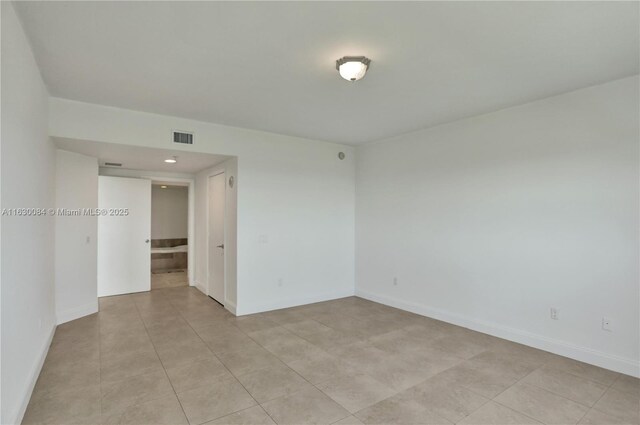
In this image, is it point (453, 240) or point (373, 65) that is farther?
point (453, 240)

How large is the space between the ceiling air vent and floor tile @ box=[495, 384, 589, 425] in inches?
162

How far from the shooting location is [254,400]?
2512 mm

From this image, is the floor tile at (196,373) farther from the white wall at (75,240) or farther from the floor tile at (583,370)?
the floor tile at (583,370)

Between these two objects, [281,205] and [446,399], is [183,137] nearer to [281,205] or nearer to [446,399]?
[281,205]

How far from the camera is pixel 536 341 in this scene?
349cm

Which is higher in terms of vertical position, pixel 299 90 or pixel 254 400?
pixel 299 90

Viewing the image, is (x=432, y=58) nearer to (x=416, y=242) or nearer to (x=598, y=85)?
(x=598, y=85)

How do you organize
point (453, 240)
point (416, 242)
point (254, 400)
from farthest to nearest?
point (416, 242)
point (453, 240)
point (254, 400)

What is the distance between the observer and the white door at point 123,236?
18.1ft

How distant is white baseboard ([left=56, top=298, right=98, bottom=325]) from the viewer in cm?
421

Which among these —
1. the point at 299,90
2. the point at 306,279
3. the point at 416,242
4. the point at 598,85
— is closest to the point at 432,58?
the point at 299,90

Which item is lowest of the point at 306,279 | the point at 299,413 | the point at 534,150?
the point at 299,413

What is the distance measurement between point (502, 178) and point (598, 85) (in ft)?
3.85

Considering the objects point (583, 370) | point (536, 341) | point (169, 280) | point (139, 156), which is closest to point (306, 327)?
point (536, 341)
